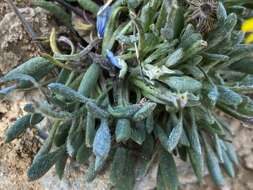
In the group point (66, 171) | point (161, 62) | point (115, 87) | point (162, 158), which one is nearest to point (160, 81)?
point (161, 62)

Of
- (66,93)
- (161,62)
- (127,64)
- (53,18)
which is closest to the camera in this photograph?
(66,93)

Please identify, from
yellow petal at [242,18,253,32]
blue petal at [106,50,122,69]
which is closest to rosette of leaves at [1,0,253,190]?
blue petal at [106,50,122,69]

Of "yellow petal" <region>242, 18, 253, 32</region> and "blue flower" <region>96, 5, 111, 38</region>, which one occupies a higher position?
"blue flower" <region>96, 5, 111, 38</region>

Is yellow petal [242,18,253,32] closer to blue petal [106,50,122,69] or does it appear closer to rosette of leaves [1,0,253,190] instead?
rosette of leaves [1,0,253,190]

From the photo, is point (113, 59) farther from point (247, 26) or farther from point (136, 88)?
point (247, 26)

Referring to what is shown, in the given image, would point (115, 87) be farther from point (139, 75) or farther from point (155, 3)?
point (155, 3)

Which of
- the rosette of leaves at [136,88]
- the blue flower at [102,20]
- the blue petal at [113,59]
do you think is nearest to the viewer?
the rosette of leaves at [136,88]

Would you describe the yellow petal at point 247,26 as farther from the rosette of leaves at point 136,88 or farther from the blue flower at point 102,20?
the blue flower at point 102,20

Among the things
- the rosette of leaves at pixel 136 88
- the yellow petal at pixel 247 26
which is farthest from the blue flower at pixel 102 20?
the yellow petal at pixel 247 26
